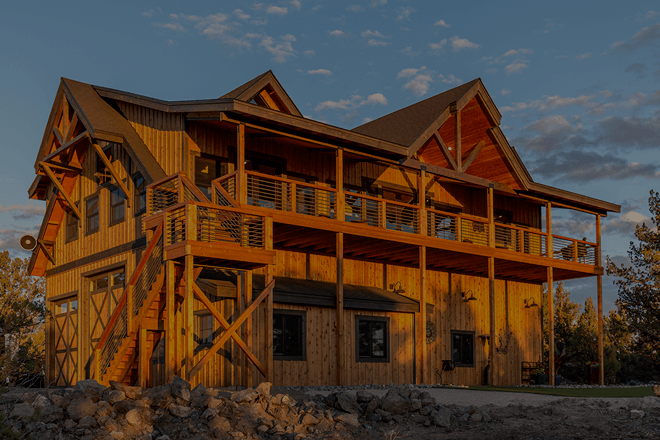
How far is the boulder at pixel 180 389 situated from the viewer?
11.4 m

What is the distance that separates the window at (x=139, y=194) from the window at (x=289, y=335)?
176 inches

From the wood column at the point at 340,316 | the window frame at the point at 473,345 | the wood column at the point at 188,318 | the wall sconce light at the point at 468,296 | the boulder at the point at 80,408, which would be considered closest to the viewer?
the boulder at the point at 80,408

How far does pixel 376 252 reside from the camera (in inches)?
842

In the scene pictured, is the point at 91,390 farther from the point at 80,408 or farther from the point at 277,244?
the point at 277,244

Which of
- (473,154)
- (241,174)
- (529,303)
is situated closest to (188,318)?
(241,174)

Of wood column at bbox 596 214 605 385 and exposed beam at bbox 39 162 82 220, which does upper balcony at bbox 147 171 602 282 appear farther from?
exposed beam at bbox 39 162 82 220

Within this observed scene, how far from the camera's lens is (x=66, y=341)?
2158 centimetres

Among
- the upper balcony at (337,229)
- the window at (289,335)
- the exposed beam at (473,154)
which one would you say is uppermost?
the exposed beam at (473,154)

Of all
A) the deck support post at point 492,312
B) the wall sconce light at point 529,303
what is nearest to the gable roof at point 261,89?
the deck support post at point 492,312

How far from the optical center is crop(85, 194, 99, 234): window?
68.4 feet

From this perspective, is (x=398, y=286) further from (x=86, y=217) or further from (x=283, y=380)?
(x=86, y=217)

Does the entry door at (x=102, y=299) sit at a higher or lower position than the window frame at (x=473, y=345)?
higher

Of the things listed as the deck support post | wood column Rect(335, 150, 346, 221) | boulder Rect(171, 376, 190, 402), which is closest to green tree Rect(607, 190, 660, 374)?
the deck support post

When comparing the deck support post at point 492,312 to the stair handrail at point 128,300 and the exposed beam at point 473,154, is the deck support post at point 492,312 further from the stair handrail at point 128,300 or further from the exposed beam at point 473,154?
the stair handrail at point 128,300
